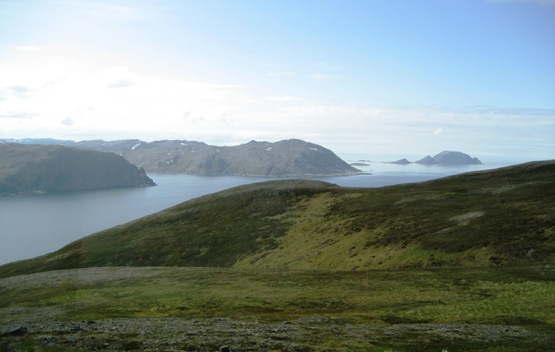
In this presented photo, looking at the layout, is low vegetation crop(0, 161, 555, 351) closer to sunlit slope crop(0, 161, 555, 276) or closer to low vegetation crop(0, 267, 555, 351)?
low vegetation crop(0, 267, 555, 351)

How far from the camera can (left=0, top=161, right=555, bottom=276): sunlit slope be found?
59.1m

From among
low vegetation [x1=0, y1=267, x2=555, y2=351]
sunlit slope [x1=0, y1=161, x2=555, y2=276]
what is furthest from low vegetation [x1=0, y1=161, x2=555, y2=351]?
sunlit slope [x1=0, y1=161, x2=555, y2=276]

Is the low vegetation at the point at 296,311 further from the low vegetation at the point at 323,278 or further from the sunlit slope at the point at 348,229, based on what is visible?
the sunlit slope at the point at 348,229

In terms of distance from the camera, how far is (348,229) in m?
80.9

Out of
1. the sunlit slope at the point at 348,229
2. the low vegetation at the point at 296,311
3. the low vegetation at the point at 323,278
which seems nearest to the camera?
the low vegetation at the point at 296,311

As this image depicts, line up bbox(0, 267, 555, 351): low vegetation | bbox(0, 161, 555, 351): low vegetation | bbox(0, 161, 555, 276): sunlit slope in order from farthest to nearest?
bbox(0, 161, 555, 276): sunlit slope
bbox(0, 161, 555, 351): low vegetation
bbox(0, 267, 555, 351): low vegetation

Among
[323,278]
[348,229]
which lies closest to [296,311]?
[323,278]

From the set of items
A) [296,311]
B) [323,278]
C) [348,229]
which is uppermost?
[348,229]

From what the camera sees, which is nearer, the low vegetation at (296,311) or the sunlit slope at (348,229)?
the low vegetation at (296,311)

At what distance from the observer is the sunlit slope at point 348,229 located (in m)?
59.1

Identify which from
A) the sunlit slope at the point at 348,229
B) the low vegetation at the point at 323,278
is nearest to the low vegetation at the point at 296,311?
the low vegetation at the point at 323,278

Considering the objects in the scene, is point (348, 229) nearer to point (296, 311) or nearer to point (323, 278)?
point (323, 278)

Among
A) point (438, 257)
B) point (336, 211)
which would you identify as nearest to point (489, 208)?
point (438, 257)

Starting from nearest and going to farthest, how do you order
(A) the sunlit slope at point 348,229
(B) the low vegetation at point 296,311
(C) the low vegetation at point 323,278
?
(B) the low vegetation at point 296,311 < (C) the low vegetation at point 323,278 < (A) the sunlit slope at point 348,229
